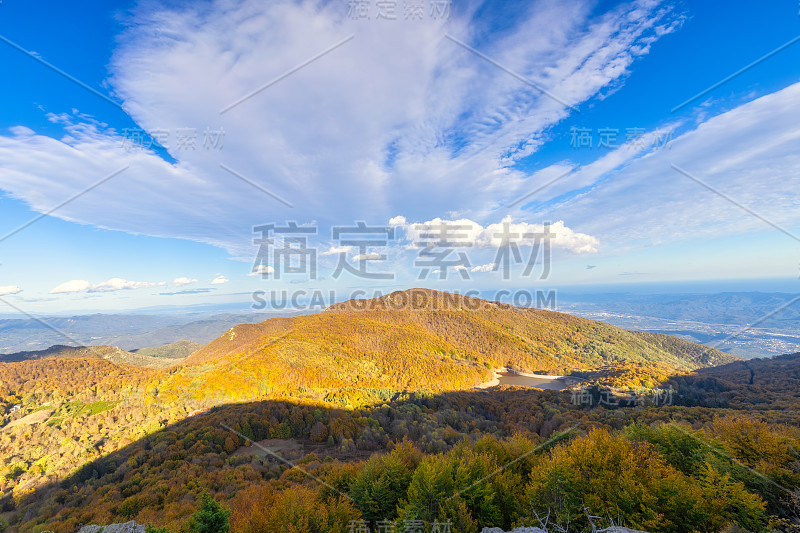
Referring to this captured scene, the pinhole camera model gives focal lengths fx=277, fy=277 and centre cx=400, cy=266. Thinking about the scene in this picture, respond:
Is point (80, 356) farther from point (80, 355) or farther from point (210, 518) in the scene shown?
point (210, 518)

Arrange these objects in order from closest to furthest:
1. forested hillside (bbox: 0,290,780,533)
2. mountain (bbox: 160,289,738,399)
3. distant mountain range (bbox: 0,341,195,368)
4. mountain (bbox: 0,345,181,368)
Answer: forested hillside (bbox: 0,290,780,533) < mountain (bbox: 160,289,738,399) < distant mountain range (bbox: 0,341,195,368) < mountain (bbox: 0,345,181,368)

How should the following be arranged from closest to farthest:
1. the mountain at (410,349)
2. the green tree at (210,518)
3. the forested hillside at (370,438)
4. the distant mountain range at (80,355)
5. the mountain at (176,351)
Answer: the green tree at (210,518) → the forested hillside at (370,438) → the mountain at (410,349) → the distant mountain range at (80,355) → the mountain at (176,351)

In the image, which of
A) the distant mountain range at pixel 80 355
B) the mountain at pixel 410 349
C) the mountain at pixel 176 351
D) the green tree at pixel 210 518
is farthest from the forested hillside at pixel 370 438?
the mountain at pixel 176 351

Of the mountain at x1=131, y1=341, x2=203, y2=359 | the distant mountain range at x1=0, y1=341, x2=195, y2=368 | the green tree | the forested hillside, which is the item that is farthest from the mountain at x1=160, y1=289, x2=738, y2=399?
the mountain at x1=131, y1=341, x2=203, y2=359

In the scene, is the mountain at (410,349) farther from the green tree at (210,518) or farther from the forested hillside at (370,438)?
the green tree at (210,518)

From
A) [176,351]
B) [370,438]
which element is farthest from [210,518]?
[176,351]

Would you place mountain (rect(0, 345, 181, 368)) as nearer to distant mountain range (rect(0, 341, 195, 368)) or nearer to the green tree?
distant mountain range (rect(0, 341, 195, 368))

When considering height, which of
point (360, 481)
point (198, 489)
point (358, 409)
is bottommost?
point (358, 409)

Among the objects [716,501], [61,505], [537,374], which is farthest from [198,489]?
[537,374]

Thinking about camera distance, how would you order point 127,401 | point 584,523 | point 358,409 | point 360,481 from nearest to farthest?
A: point 584,523 → point 360,481 → point 358,409 → point 127,401

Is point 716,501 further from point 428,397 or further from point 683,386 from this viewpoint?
point 683,386

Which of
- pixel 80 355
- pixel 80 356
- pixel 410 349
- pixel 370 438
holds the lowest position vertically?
pixel 80 355
